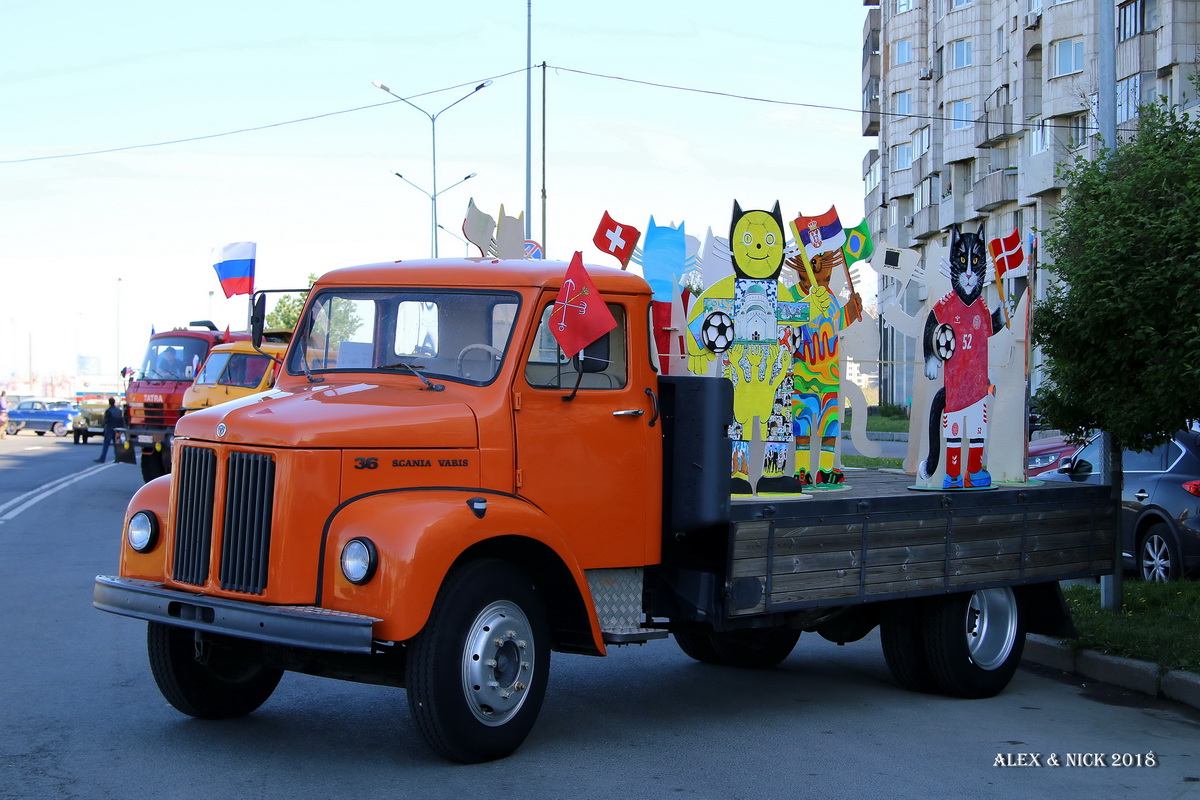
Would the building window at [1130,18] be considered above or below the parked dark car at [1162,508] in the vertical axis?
above

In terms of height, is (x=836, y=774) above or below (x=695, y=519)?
below

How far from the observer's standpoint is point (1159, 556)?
12.7m

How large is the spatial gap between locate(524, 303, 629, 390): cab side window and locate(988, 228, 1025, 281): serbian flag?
190 inches

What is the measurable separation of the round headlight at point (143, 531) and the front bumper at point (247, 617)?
0.79 ft

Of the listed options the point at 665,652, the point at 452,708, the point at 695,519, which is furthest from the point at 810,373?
the point at 452,708

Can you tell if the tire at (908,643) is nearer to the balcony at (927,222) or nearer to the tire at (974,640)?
the tire at (974,640)

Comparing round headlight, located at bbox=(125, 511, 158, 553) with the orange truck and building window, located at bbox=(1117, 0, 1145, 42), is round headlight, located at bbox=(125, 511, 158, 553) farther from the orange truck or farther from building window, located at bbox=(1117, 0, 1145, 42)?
building window, located at bbox=(1117, 0, 1145, 42)

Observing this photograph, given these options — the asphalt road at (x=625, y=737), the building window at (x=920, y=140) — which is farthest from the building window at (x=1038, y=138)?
the asphalt road at (x=625, y=737)

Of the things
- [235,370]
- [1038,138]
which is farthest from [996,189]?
[235,370]

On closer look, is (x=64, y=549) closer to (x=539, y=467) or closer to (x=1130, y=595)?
(x=539, y=467)

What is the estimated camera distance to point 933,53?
55219 millimetres

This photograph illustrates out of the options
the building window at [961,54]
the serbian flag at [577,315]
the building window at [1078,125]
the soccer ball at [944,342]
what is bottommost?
the serbian flag at [577,315]

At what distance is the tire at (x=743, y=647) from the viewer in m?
8.78

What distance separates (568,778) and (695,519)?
5.32ft
